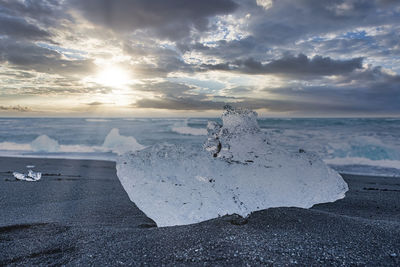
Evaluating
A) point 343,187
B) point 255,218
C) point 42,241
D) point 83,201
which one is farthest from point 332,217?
point 83,201

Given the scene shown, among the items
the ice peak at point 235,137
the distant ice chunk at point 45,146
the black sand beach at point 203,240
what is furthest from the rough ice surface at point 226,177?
the distant ice chunk at point 45,146

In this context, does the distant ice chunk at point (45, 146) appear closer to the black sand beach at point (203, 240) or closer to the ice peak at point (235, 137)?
the black sand beach at point (203, 240)

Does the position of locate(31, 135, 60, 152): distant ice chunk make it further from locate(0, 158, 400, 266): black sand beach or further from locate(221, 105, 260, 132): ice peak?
locate(221, 105, 260, 132): ice peak

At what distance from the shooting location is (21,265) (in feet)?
6.46

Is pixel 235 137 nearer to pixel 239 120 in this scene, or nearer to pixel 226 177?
pixel 239 120

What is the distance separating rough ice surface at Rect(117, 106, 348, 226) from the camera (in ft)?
8.24

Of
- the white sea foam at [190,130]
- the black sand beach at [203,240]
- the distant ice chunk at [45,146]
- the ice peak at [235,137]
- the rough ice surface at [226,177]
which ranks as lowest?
the distant ice chunk at [45,146]

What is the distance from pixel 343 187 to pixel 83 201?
3743mm

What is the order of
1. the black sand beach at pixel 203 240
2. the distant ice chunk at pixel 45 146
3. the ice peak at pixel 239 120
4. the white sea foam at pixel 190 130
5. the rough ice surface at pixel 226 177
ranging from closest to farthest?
the black sand beach at pixel 203 240 < the rough ice surface at pixel 226 177 < the ice peak at pixel 239 120 < the distant ice chunk at pixel 45 146 < the white sea foam at pixel 190 130

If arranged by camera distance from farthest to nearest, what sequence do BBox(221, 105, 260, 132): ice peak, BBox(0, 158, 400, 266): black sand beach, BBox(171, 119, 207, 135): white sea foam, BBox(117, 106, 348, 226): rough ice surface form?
BBox(171, 119, 207, 135): white sea foam → BBox(221, 105, 260, 132): ice peak → BBox(117, 106, 348, 226): rough ice surface → BBox(0, 158, 400, 266): black sand beach

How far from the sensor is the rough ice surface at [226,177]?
2.51 m

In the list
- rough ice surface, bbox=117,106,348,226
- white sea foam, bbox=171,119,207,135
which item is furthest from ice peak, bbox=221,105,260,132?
white sea foam, bbox=171,119,207,135

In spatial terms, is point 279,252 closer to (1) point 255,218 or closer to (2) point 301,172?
(1) point 255,218

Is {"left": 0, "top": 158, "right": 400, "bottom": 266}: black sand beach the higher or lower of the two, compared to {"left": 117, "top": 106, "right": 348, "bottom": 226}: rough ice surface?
lower
